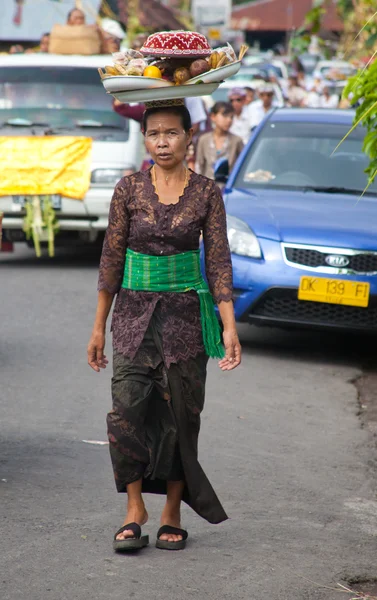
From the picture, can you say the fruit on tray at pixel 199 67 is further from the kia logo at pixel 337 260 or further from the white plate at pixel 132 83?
the kia logo at pixel 337 260

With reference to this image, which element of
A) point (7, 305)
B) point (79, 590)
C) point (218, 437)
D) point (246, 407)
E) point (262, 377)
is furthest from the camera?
point (7, 305)

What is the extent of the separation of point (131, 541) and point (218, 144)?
8593mm

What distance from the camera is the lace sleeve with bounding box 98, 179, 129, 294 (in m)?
4.65

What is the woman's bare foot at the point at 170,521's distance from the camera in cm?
470

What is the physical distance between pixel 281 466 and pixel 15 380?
2267mm

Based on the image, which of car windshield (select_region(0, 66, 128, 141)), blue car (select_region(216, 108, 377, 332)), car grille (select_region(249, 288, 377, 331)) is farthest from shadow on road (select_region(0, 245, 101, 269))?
car grille (select_region(249, 288, 377, 331))

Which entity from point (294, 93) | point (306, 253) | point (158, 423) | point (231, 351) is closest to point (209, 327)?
point (231, 351)

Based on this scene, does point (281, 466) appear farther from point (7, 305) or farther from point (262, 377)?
point (7, 305)

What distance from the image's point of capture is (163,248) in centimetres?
462

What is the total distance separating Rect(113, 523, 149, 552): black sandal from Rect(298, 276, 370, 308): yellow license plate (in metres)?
3.97

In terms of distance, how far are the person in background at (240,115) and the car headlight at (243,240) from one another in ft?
30.1

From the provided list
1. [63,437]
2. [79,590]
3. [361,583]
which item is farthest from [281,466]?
[79,590]

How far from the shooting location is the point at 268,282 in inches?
336

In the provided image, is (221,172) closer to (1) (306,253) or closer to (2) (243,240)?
(2) (243,240)
